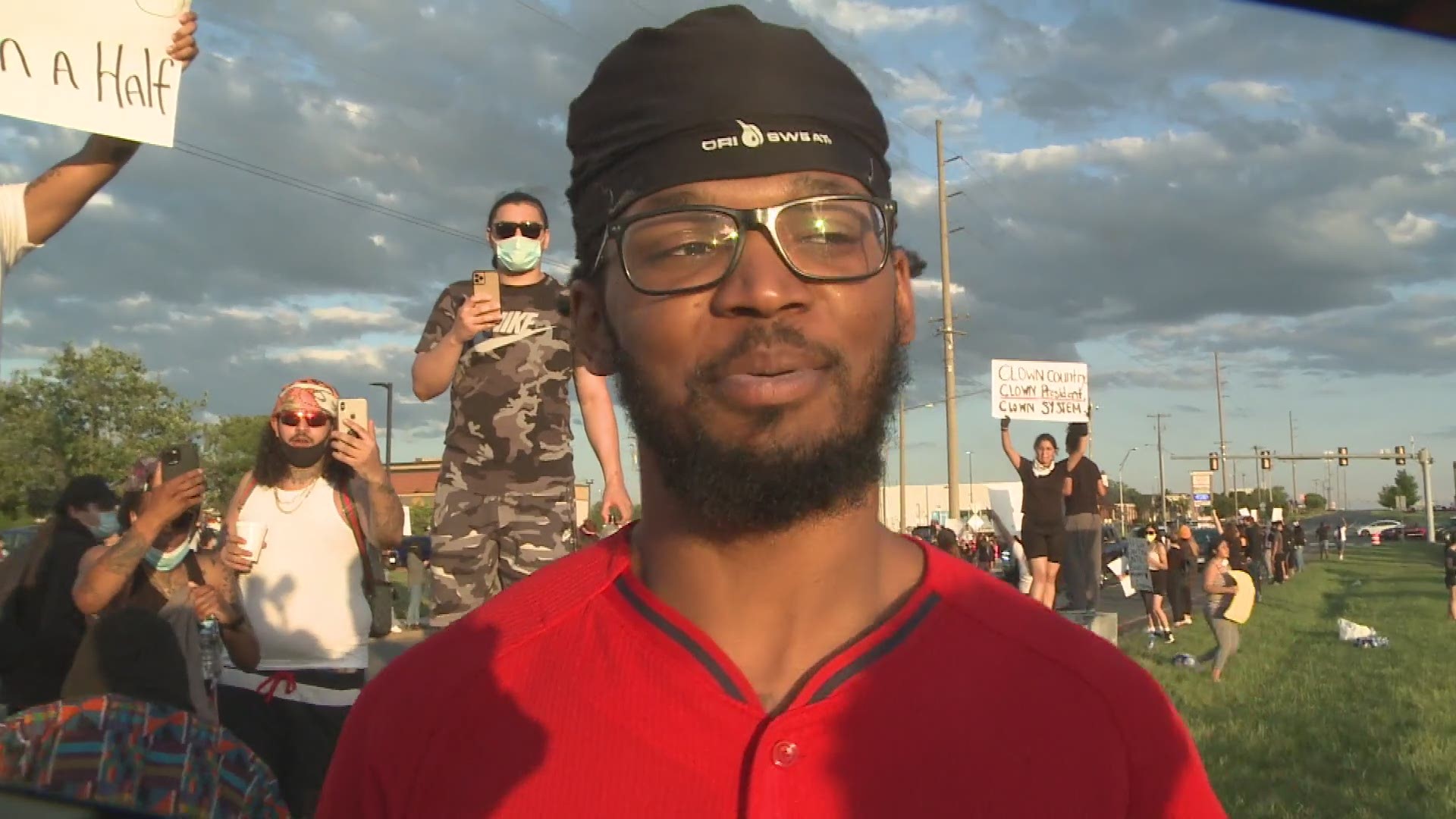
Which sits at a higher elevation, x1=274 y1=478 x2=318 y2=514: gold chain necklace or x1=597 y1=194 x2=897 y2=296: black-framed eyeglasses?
x1=597 y1=194 x2=897 y2=296: black-framed eyeglasses

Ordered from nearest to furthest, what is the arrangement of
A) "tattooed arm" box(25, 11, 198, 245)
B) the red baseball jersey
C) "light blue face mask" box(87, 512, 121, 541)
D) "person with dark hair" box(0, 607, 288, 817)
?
the red baseball jersey
"person with dark hair" box(0, 607, 288, 817)
"tattooed arm" box(25, 11, 198, 245)
"light blue face mask" box(87, 512, 121, 541)

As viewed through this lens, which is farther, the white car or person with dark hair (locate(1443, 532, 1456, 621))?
the white car

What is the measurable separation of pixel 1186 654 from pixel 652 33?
15931mm

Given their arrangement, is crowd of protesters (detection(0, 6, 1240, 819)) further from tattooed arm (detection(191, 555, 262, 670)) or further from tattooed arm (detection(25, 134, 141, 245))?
tattooed arm (detection(191, 555, 262, 670))

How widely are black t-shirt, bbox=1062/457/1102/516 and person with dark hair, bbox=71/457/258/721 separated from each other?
937 cm

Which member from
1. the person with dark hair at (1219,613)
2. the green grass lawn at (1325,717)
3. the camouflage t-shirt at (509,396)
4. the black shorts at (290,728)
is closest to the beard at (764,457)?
the camouflage t-shirt at (509,396)

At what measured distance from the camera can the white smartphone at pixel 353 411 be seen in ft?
15.5

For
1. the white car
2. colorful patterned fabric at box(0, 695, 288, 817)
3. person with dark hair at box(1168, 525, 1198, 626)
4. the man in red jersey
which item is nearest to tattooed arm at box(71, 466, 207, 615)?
colorful patterned fabric at box(0, 695, 288, 817)

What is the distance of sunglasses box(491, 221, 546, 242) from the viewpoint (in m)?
4.83

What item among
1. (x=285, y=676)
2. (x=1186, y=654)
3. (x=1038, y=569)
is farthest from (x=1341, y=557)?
(x=285, y=676)

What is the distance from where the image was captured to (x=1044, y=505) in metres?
12.4

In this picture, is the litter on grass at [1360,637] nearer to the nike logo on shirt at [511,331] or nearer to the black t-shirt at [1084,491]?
the black t-shirt at [1084,491]

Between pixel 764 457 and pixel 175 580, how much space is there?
13.9 feet

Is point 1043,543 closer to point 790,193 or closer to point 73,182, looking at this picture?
point 73,182
